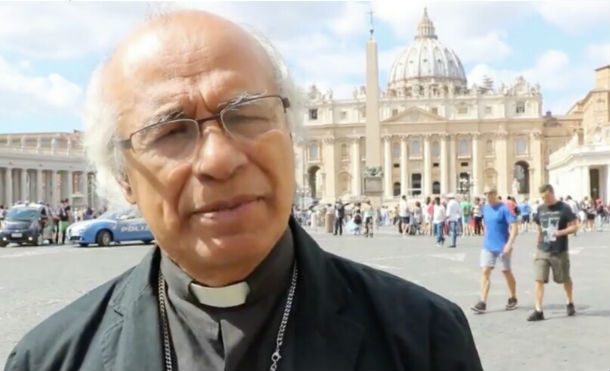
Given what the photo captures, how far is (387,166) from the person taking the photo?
104562 millimetres

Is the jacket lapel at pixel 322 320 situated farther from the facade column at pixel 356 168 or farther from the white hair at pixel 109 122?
the facade column at pixel 356 168

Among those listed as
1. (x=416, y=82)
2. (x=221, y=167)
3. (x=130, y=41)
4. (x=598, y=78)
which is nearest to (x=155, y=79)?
(x=130, y=41)

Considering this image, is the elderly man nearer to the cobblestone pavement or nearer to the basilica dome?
the cobblestone pavement

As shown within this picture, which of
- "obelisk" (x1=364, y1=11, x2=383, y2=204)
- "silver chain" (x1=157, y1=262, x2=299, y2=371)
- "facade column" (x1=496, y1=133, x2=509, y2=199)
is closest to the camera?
"silver chain" (x1=157, y1=262, x2=299, y2=371)

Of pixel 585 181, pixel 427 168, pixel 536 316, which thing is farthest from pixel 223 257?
pixel 427 168

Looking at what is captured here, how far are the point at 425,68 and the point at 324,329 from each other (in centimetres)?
12976

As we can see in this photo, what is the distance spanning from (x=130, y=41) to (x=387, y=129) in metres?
102

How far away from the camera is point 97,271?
14617 mm

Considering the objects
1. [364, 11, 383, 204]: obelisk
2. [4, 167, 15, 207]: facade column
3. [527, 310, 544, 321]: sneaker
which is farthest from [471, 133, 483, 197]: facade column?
[527, 310, 544, 321]: sneaker

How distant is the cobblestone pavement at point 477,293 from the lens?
21.8 feet

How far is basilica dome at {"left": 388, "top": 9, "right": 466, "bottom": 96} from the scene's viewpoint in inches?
4980

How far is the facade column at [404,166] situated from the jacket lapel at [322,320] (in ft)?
332

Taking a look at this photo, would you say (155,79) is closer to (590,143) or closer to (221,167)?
(221,167)

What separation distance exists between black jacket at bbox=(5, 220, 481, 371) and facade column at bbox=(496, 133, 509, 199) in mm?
102337
